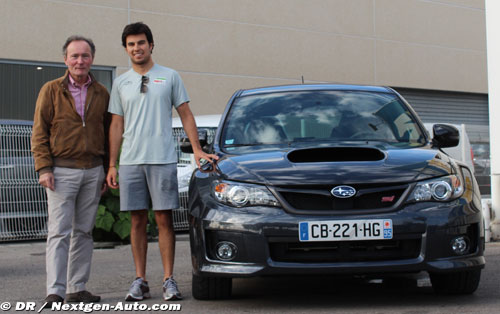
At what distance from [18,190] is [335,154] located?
6541 mm

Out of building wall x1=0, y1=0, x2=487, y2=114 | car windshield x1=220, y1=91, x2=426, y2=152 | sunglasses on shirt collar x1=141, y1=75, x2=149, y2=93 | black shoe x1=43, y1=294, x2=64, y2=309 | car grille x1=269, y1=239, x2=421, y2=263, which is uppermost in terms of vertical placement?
building wall x1=0, y1=0, x2=487, y2=114

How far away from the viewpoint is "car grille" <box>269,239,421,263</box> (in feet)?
15.7

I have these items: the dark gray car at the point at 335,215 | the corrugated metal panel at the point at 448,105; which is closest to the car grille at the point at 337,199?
the dark gray car at the point at 335,215

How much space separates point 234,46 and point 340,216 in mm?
13978

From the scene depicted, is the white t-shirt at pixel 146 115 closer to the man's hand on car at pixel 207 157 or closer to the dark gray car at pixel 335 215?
the man's hand on car at pixel 207 157

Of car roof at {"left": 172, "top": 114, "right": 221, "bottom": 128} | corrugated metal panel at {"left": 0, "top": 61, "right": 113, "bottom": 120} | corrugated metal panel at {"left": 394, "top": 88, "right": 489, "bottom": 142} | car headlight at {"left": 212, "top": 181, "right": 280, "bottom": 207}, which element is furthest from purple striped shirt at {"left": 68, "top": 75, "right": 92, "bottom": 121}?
corrugated metal panel at {"left": 394, "top": 88, "right": 489, "bottom": 142}

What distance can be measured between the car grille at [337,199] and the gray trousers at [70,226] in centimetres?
144

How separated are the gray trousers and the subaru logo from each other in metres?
1.71

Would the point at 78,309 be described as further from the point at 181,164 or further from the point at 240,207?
the point at 181,164

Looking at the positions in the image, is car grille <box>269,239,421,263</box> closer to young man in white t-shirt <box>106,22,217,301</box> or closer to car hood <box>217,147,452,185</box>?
car hood <box>217,147,452,185</box>

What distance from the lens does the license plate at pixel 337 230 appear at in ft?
15.5

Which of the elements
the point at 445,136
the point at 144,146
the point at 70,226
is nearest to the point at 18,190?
the point at 70,226

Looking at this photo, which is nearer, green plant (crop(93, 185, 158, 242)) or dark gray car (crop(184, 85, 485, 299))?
dark gray car (crop(184, 85, 485, 299))

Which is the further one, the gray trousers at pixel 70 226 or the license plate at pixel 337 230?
the gray trousers at pixel 70 226
